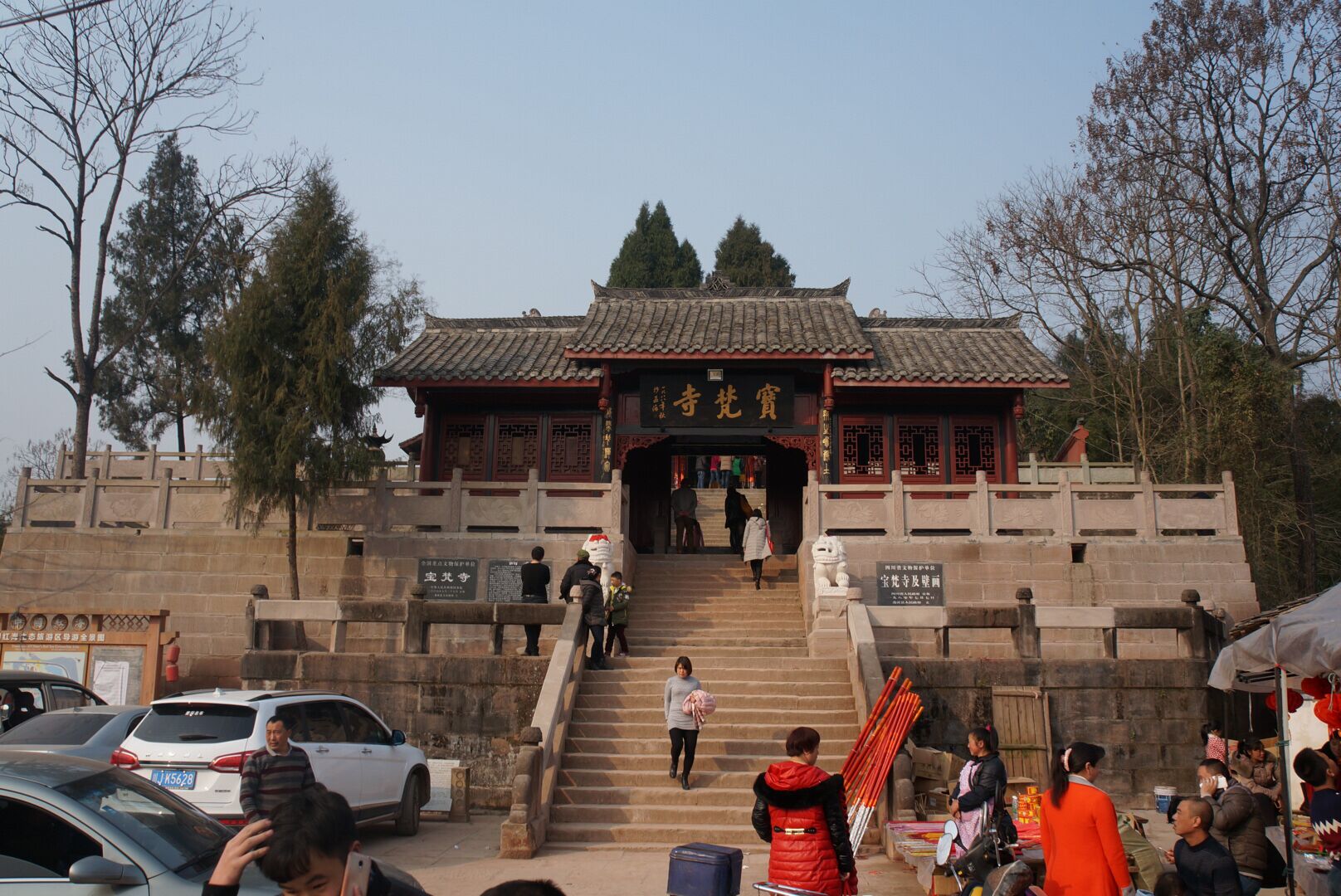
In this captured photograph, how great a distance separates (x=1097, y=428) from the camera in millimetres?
28516

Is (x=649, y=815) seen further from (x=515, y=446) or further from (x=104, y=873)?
(x=515, y=446)

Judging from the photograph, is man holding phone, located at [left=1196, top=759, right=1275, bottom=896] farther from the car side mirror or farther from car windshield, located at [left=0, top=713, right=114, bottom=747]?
car windshield, located at [left=0, top=713, right=114, bottom=747]

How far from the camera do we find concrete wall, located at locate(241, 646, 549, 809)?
473 inches

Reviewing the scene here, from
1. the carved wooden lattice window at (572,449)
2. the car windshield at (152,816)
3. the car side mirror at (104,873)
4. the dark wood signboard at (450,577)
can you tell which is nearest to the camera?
the car side mirror at (104,873)

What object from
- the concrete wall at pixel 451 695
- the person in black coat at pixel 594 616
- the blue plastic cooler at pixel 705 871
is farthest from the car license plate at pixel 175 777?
the person in black coat at pixel 594 616

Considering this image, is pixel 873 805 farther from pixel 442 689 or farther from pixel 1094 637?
pixel 1094 637

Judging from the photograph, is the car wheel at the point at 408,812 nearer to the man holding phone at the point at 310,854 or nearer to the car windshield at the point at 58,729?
the car windshield at the point at 58,729

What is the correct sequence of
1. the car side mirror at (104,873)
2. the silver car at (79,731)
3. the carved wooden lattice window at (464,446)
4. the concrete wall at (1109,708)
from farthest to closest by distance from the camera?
the carved wooden lattice window at (464,446) < the concrete wall at (1109,708) < the silver car at (79,731) < the car side mirror at (104,873)

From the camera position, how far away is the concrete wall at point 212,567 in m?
15.3

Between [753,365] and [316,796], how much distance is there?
14655 mm

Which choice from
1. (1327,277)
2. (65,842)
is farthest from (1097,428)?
(65,842)

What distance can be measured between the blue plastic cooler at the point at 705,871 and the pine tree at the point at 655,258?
39152mm

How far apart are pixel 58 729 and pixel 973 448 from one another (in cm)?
1321

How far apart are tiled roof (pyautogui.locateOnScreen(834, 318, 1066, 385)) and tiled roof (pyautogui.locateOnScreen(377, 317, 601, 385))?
15.5 ft
